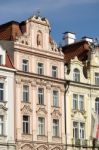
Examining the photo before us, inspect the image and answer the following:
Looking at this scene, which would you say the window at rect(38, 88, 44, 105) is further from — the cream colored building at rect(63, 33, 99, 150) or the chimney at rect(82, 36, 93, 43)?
the chimney at rect(82, 36, 93, 43)

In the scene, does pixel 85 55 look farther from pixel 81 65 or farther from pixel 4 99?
pixel 4 99

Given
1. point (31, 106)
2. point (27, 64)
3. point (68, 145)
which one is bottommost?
point (68, 145)

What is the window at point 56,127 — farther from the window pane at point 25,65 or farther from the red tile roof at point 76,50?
the red tile roof at point 76,50

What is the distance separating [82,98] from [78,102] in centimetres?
98

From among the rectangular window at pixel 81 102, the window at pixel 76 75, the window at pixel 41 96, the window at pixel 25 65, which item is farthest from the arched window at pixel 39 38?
the rectangular window at pixel 81 102

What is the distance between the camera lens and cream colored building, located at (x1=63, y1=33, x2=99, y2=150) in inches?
2566

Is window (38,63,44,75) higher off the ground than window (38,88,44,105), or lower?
higher

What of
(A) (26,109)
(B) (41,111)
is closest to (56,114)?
(B) (41,111)

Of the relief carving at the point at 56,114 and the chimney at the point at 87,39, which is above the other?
the chimney at the point at 87,39

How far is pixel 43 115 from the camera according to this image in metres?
62.2

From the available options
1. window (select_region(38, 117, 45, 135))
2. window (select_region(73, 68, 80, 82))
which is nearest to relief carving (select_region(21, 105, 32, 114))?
window (select_region(38, 117, 45, 135))

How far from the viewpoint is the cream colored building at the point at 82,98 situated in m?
65.2

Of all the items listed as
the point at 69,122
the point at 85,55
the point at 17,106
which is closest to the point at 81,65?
the point at 85,55

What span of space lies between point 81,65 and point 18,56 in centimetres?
992
